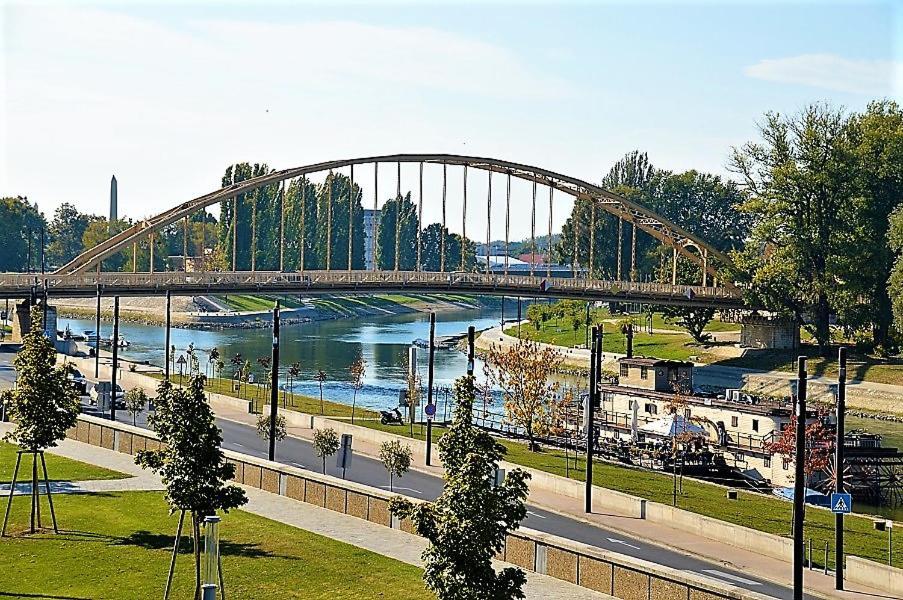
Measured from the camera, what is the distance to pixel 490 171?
118 meters

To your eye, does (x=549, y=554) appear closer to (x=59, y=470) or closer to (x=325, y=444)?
(x=59, y=470)

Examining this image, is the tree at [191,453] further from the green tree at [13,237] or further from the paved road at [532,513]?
the green tree at [13,237]

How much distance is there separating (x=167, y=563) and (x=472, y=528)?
11.6m

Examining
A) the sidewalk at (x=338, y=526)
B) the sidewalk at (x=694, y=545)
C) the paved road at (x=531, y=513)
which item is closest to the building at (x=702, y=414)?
the sidewalk at (x=694, y=545)

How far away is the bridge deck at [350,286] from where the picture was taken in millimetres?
92312

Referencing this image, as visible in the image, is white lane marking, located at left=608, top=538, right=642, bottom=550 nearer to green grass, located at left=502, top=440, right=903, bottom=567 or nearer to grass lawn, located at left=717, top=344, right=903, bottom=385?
green grass, located at left=502, top=440, right=903, bottom=567

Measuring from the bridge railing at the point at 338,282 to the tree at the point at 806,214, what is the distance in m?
8.24

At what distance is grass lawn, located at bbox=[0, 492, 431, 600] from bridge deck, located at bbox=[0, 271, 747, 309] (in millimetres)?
54560

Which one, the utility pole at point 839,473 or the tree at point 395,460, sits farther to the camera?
the tree at point 395,460

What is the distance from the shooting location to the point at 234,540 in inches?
1303

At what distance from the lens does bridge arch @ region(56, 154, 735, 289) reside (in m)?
108

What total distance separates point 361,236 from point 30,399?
5403 inches

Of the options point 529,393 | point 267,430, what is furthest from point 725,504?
point 267,430

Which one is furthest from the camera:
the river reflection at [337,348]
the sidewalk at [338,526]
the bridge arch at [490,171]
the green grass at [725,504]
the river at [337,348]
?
the bridge arch at [490,171]
